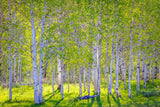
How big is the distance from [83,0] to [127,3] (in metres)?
3.76

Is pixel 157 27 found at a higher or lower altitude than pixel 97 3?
lower

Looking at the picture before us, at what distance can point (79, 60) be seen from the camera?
13.6 metres

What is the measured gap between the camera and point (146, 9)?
1595 cm

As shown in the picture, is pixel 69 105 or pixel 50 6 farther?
pixel 50 6

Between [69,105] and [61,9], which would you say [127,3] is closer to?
[61,9]

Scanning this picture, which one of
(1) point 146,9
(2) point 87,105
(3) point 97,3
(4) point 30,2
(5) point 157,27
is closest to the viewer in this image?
(2) point 87,105

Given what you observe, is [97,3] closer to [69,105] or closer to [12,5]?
[12,5]

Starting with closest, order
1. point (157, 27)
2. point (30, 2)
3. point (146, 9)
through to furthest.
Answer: point (30, 2)
point (146, 9)
point (157, 27)

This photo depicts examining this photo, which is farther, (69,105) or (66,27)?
(66,27)

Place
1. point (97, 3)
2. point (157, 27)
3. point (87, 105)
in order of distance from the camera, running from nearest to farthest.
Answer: point (87, 105) → point (97, 3) → point (157, 27)

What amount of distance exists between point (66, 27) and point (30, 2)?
3.15 metres

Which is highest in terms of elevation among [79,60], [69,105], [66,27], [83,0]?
[83,0]

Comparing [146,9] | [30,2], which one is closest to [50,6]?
[30,2]

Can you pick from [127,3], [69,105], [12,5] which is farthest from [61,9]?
[69,105]
